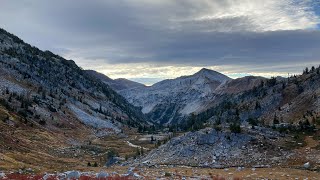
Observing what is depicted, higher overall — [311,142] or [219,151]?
[311,142]

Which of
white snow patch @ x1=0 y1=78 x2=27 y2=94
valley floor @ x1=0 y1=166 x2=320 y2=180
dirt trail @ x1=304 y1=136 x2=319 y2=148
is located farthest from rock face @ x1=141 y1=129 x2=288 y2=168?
white snow patch @ x1=0 y1=78 x2=27 y2=94

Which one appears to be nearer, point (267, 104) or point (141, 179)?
point (141, 179)

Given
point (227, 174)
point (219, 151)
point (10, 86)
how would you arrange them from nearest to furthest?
point (227, 174)
point (219, 151)
point (10, 86)

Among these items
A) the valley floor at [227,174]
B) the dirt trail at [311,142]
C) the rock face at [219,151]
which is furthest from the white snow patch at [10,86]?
the valley floor at [227,174]

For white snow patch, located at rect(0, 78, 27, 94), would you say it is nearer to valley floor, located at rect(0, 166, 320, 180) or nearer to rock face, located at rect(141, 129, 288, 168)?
rock face, located at rect(141, 129, 288, 168)

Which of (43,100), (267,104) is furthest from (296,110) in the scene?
(43,100)

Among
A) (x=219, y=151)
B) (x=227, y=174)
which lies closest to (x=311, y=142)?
(x=219, y=151)

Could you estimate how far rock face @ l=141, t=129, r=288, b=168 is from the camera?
51184mm

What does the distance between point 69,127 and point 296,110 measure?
98.0 meters

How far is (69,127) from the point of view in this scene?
554 feet

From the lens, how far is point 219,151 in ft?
182

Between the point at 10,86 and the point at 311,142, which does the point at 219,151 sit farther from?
the point at 10,86

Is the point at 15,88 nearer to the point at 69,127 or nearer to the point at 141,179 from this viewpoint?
the point at 69,127

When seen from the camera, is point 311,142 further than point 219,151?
Yes
